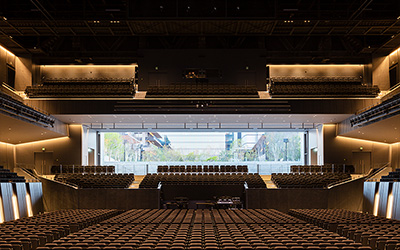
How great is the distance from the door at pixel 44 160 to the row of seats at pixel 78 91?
442 cm

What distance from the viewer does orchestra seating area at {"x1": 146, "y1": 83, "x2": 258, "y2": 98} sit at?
24766 mm

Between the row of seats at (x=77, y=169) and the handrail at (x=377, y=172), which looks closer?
the handrail at (x=377, y=172)

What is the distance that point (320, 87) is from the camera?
25.0 metres

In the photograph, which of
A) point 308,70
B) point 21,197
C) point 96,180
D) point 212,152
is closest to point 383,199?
point 308,70

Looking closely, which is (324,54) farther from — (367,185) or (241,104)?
(367,185)

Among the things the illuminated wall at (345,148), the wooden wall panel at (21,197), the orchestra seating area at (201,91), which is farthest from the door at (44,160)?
the illuminated wall at (345,148)

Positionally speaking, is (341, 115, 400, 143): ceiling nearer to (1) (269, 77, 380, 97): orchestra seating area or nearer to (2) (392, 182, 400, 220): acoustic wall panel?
(1) (269, 77, 380, 97): orchestra seating area

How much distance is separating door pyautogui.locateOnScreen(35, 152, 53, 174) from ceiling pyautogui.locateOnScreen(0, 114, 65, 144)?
1.23 m

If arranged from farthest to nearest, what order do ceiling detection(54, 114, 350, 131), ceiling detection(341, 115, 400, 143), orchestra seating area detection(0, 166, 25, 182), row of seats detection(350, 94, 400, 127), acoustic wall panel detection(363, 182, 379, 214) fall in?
ceiling detection(54, 114, 350, 131), ceiling detection(341, 115, 400, 143), acoustic wall panel detection(363, 182, 379, 214), orchestra seating area detection(0, 166, 25, 182), row of seats detection(350, 94, 400, 127)

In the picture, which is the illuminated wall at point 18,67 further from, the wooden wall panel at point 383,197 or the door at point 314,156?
the wooden wall panel at point 383,197

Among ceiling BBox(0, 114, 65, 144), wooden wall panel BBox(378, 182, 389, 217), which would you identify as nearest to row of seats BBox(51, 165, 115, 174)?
ceiling BBox(0, 114, 65, 144)

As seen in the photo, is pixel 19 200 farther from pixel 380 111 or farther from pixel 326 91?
pixel 326 91

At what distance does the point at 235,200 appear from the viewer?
21641 mm

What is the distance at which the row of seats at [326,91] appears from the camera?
24047mm
